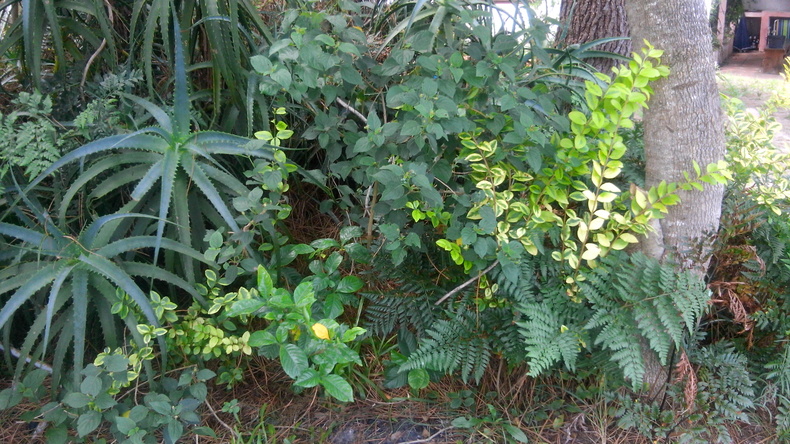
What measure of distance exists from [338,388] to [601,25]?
250 centimetres

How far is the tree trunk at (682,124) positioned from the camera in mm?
1948

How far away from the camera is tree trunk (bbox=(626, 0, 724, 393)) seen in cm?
195

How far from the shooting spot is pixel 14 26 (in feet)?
7.64

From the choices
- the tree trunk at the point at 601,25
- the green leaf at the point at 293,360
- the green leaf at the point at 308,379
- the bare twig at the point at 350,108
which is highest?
the tree trunk at the point at 601,25

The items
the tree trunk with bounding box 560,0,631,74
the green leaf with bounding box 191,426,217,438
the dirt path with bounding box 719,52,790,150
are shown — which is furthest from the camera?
the dirt path with bounding box 719,52,790,150

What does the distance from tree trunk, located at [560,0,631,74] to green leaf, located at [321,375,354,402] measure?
2.28m

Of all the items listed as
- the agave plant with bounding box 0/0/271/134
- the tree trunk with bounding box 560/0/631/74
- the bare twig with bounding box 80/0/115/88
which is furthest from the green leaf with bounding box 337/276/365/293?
the tree trunk with bounding box 560/0/631/74

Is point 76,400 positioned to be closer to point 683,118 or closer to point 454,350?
point 454,350

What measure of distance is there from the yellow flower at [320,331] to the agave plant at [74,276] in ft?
1.60

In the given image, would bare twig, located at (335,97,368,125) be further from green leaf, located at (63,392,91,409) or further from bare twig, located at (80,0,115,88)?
green leaf, located at (63,392,91,409)

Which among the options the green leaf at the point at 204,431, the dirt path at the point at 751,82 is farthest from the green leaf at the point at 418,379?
the dirt path at the point at 751,82

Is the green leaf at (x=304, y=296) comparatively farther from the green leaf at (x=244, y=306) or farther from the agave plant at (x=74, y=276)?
the agave plant at (x=74, y=276)

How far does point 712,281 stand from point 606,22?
1689 mm

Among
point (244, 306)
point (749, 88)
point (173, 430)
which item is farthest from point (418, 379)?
point (749, 88)
